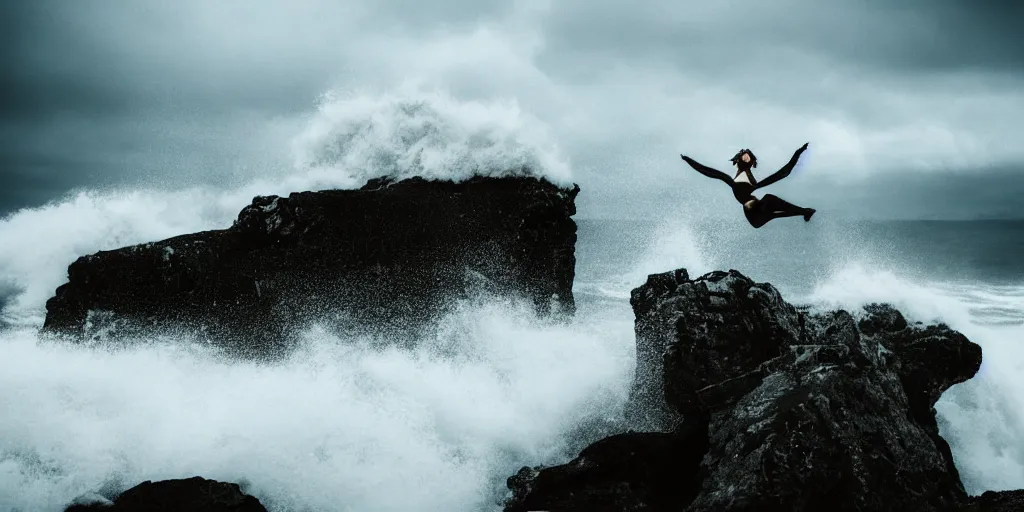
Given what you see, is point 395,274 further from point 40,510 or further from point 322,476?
point 40,510

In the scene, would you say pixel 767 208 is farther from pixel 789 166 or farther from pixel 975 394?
pixel 975 394

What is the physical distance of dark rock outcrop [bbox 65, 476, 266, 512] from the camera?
8.72 metres

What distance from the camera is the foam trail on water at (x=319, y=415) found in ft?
33.8

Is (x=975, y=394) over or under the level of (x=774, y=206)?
under

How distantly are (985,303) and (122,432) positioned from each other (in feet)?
157

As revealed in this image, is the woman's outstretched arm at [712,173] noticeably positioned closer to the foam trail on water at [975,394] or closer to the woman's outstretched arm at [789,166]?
the woman's outstretched arm at [789,166]

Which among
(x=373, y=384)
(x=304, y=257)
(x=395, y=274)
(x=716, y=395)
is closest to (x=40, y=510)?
(x=373, y=384)

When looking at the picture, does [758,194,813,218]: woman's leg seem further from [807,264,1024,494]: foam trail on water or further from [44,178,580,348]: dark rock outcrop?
[807,264,1024,494]: foam trail on water

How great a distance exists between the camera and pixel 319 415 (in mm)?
11969

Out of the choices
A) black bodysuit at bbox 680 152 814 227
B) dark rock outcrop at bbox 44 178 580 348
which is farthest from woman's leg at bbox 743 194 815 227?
dark rock outcrop at bbox 44 178 580 348

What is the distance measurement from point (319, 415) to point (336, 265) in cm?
374

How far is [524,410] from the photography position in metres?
12.8

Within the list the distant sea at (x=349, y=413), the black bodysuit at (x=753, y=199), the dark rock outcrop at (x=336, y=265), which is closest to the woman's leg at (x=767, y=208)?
the black bodysuit at (x=753, y=199)

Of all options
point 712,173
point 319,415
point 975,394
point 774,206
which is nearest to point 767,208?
point 774,206
